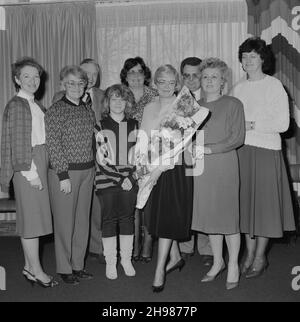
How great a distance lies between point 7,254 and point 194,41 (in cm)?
289

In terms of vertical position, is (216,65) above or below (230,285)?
above

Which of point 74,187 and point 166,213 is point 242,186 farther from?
point 74,187

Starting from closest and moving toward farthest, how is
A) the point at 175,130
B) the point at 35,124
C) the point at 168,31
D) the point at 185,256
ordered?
the point at 175,130, the point at 35,124, the point at 185,256, the point at 168,31

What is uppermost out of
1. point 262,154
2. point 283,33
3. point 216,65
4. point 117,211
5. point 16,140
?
point 283,33

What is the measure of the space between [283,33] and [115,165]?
270 cm

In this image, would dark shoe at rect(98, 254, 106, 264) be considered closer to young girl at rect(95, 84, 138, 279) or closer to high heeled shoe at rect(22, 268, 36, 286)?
young girl at rect(95, 84, 138, 279)

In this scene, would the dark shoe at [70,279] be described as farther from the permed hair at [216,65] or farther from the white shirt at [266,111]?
the permed hair at [216,65]

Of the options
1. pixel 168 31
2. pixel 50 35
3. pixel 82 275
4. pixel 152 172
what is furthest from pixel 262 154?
pixel 50 35

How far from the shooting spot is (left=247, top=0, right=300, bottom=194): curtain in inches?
178

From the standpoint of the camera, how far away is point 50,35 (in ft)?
15.5

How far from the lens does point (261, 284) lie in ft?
9.53

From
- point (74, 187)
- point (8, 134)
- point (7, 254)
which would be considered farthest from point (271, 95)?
point (7, 254)

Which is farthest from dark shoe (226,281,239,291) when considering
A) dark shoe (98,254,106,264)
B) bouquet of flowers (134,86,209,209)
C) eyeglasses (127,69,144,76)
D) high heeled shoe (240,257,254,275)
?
eyeglasses (127,69,144,76)

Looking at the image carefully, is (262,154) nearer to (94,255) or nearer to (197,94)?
(197,94)
